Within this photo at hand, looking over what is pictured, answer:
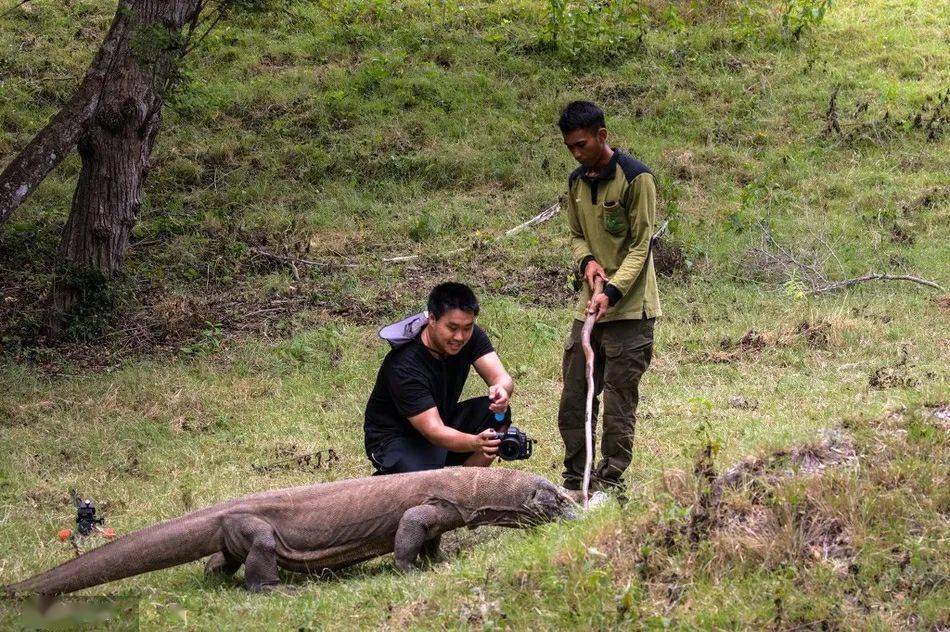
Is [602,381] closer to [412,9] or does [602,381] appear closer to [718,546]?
[718,546]

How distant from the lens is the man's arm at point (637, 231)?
527cm

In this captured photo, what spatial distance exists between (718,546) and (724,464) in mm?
685

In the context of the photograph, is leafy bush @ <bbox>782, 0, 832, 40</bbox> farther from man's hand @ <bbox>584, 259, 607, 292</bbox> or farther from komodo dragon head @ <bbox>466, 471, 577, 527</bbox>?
komodo dragon head @ <bbox>466, 471, 577, 527</bbox>

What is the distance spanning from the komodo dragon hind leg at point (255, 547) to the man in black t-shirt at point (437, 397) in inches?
31.2

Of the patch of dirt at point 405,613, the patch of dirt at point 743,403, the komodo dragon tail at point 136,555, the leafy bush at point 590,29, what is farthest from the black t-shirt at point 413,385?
the leafy bush at point 590,29

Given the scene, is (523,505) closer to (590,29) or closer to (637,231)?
(637,231)

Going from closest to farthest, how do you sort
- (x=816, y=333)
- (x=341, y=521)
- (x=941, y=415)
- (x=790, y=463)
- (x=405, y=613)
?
(x=405, y=613) < (x=790, y=463) < (x=941, y=415) < (x=341, y=521) < (x=816, y=333)

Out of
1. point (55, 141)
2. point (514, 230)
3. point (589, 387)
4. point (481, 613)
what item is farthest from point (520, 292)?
point (481, 613)

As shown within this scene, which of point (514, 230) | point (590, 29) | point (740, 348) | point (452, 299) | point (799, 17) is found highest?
point (590, 29)

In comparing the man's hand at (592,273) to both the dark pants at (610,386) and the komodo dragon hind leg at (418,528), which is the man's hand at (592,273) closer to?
the dark pants at (610,386)

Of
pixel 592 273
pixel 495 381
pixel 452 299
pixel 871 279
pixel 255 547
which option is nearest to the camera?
pixel 255 547

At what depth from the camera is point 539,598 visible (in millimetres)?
4027

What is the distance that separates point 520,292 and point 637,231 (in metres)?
5.62

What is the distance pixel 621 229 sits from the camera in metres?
5.45
